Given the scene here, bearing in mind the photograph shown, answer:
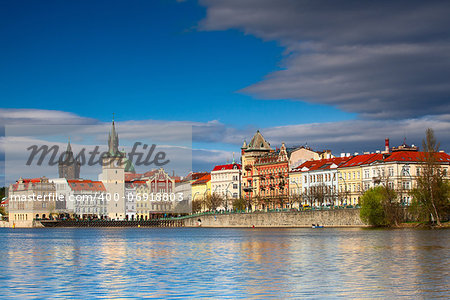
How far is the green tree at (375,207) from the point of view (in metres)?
104

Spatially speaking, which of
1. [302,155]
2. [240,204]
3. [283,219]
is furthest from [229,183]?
[283,219]

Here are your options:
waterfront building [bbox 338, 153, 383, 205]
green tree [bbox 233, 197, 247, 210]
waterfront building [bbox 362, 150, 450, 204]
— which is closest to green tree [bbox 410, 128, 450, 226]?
waterfront building [bbox 362, 150, 450, 204]

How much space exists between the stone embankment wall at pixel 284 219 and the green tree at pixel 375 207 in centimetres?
763

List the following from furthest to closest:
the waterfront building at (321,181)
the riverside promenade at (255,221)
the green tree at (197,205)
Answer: the green tree at (197,205), the waterfront building at (321,181), the riverside promenade at (255,221)

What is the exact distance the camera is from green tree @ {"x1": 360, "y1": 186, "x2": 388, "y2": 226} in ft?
340

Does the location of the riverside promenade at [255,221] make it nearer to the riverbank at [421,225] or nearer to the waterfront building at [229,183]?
the riverbank at [421,225]

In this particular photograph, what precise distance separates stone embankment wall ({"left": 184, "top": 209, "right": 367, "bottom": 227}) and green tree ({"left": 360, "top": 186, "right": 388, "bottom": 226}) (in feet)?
25.0

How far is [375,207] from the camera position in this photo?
104 metres

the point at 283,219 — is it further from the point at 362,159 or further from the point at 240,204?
the point at 240,204

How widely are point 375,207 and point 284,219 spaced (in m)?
→ 34.9

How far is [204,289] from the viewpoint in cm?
3098

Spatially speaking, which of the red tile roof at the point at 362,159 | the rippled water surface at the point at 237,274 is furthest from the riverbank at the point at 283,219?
the rippled water surface at the point at 237,274

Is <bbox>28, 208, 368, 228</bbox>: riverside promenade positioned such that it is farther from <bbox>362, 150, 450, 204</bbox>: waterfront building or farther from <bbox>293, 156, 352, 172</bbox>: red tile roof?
<bbox>293, 156, 352, 172</bbox>: red tile roof

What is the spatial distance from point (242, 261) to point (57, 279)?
12710mm
